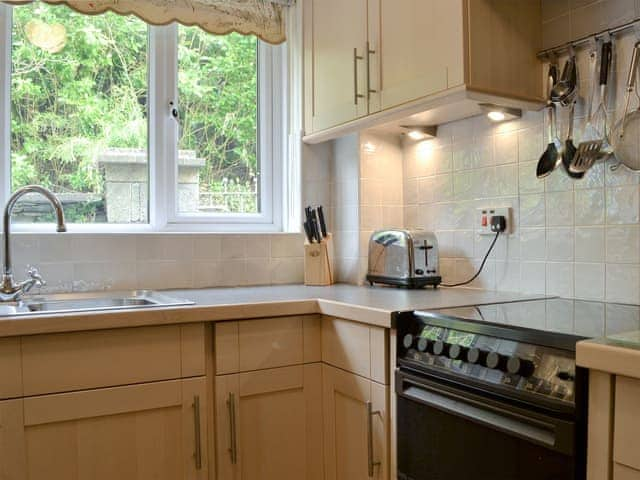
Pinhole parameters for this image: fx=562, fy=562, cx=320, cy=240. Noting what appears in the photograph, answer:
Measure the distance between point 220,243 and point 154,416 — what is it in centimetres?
85

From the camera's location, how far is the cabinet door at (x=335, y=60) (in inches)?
77.3

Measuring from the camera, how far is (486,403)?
1.19 m

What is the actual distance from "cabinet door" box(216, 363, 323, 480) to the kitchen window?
85cm

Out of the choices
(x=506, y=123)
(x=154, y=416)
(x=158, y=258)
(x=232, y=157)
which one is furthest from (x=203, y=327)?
(x=506, y=123)

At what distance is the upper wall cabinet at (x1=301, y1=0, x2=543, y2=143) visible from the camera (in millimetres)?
1592

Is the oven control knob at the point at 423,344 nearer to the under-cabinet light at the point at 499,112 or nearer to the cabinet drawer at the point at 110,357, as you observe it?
the cabinet drawer at the point at 110,357

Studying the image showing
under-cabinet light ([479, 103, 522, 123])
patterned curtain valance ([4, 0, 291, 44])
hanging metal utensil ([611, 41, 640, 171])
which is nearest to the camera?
hanging metal utensil ([611, 41, 640, 171])

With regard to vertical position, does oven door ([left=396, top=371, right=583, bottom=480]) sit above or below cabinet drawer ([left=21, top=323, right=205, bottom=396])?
below

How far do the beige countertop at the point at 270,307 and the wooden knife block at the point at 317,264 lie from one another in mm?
165

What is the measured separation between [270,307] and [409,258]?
23.0 inches

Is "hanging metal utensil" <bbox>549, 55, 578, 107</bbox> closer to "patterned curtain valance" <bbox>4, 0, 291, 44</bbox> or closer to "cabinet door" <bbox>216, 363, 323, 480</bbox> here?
"cabinet door" <bbox>216, 363, 323, 480</bbox>

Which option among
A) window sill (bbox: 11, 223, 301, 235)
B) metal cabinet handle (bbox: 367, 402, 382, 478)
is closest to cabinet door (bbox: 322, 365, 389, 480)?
metal cabinet handle (bbox: 367, 402, 382, 478)

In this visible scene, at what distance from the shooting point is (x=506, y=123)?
1.89m

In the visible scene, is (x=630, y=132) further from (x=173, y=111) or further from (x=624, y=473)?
(x=173, y=111)
